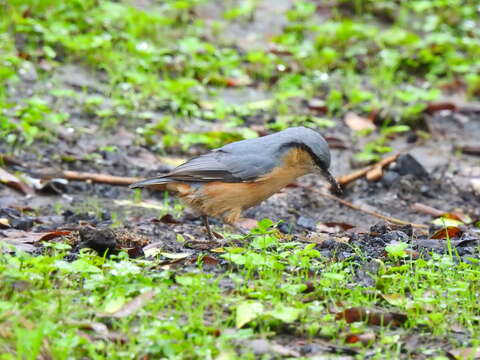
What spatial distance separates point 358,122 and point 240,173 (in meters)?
3.82

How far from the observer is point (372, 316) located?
468 cm

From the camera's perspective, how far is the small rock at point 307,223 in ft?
24.4

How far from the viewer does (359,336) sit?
4449 mm

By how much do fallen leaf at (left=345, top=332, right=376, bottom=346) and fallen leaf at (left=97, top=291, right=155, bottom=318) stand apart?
3.58 feet

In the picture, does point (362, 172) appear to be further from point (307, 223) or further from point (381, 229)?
point (381, 229)

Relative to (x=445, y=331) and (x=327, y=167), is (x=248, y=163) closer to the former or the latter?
(x=327, y=167)

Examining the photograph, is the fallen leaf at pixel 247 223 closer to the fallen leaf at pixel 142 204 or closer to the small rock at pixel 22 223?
the fallen leaf at pixel 142 204

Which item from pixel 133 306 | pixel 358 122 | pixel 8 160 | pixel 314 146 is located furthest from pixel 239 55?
pixel 133 306

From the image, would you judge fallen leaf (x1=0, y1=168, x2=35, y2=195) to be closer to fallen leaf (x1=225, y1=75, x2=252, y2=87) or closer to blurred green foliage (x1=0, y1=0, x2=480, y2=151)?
blurred green foliage (x1=0, y1=0, x2=480, y2=151)

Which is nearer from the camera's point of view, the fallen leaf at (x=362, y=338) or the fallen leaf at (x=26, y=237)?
the fallen leaf at (x=362, y=338)

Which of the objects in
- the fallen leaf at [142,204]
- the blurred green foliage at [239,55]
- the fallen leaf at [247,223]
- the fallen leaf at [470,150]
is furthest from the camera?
the blurred green foliage at [239,55]

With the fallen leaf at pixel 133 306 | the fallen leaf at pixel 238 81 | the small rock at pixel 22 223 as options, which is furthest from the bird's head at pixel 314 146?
the fallen leaf at pixel 238 81

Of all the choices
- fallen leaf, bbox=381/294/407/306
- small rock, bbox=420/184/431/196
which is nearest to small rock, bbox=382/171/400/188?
small rock, bbox=420/184/431/196

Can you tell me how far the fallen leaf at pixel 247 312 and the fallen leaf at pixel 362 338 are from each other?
19.3 inches
